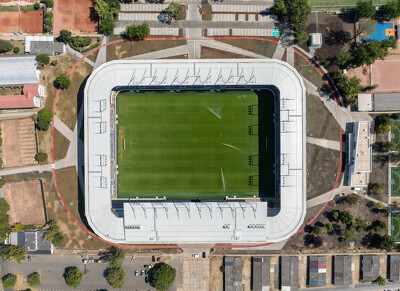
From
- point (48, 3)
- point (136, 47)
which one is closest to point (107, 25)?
point (136, 47)

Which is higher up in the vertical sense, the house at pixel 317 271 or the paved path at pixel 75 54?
the paved path at pixel 75 54

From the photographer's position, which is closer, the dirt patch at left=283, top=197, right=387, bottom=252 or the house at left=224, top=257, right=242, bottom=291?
the house at left=224, top=257, right=242, bottom=291

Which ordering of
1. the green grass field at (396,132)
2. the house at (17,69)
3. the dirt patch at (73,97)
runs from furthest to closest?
1. the dirt patch at (73,97)
2. the green grass field at (396,132)
3. the house at (17,69)

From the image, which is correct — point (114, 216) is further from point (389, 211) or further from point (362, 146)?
point (389, 211)

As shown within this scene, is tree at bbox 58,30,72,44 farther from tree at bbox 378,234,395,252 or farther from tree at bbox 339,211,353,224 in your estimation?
tree at bbox 378,234,395,252

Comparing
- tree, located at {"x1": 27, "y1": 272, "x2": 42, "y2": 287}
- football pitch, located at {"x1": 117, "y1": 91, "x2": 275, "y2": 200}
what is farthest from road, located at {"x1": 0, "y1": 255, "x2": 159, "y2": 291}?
football pitch, located at {"x1": 117, "y1": 91, "x2": 275, "y2": 200}

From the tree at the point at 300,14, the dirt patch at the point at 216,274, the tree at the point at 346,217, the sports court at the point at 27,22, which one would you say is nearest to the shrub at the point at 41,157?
the sports court at the point at 27,22

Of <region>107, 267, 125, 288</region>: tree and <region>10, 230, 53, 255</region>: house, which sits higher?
<region>10, 230, 53, 255</region>: house

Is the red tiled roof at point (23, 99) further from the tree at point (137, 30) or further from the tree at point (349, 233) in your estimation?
the tree at point (349, 233)
